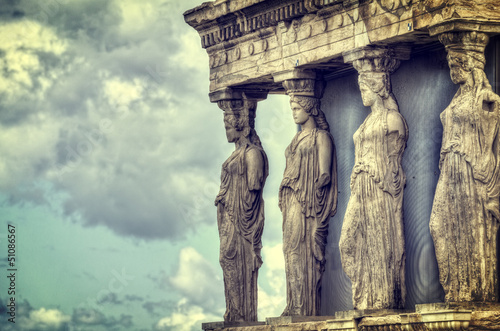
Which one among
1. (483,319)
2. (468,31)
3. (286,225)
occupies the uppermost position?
(468,31)

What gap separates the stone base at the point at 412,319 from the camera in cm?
2097

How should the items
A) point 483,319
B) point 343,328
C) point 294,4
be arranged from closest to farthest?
point 483,319 → point 343,328 → point 294,4

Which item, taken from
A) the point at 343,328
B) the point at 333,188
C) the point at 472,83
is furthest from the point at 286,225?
the point at 472,83

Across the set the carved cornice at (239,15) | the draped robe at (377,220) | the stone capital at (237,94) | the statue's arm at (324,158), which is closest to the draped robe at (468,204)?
the draped robe at (377,220)

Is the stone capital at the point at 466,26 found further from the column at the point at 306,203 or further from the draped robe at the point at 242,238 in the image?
the draped robe at the point at 242,238

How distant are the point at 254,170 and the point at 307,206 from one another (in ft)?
5.01

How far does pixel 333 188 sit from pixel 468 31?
12.1 feet

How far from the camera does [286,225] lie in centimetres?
2441

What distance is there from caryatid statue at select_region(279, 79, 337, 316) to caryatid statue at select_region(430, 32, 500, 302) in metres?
2.70

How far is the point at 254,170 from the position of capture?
2544 centimetres

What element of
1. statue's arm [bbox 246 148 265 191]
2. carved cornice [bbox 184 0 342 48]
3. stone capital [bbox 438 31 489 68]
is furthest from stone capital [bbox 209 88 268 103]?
stone capital [bbox 438 31 489 68]

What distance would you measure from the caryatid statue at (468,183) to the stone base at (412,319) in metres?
0.31

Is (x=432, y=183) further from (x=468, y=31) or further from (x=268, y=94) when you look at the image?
(x=268, y=94)

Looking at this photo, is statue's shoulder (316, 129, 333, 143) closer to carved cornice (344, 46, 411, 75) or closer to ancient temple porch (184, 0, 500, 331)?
ancient temple porch (184, 0, 500, 331)
